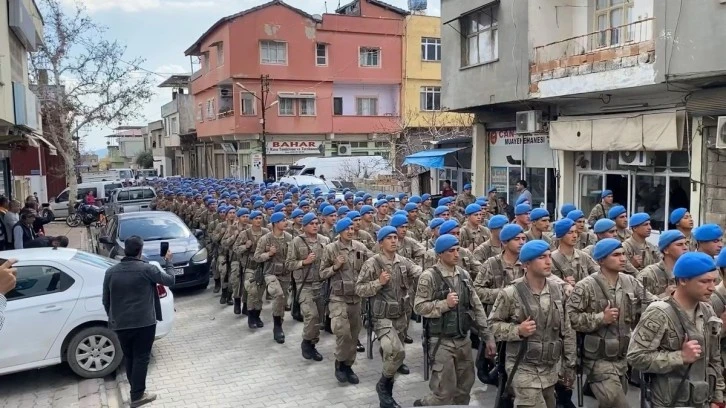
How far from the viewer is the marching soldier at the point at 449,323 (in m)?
5.57

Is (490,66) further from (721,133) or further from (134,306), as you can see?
(134,306)

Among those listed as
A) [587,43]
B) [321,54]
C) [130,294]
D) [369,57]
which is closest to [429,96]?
[369,57]

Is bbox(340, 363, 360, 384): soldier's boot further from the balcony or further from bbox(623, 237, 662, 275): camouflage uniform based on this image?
the balcony

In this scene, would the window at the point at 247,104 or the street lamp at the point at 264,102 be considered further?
the window at the point at 247,104

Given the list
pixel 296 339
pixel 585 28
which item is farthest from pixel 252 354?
pixel 585 28

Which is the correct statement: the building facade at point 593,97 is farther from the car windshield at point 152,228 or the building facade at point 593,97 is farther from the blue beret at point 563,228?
the car windshield at point 152,228

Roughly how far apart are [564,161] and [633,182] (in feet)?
6.25

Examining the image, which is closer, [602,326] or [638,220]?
[602,326]

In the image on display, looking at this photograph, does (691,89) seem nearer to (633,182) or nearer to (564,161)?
(633,182)

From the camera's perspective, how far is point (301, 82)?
3650cm

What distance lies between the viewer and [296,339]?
9039 mm

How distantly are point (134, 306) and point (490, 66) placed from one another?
12.0 metres

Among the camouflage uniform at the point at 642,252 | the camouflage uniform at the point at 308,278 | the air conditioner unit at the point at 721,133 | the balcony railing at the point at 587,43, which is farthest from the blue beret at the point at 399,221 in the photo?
the balcony railing at the point at 587,43

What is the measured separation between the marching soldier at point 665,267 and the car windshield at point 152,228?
30.4 ft
